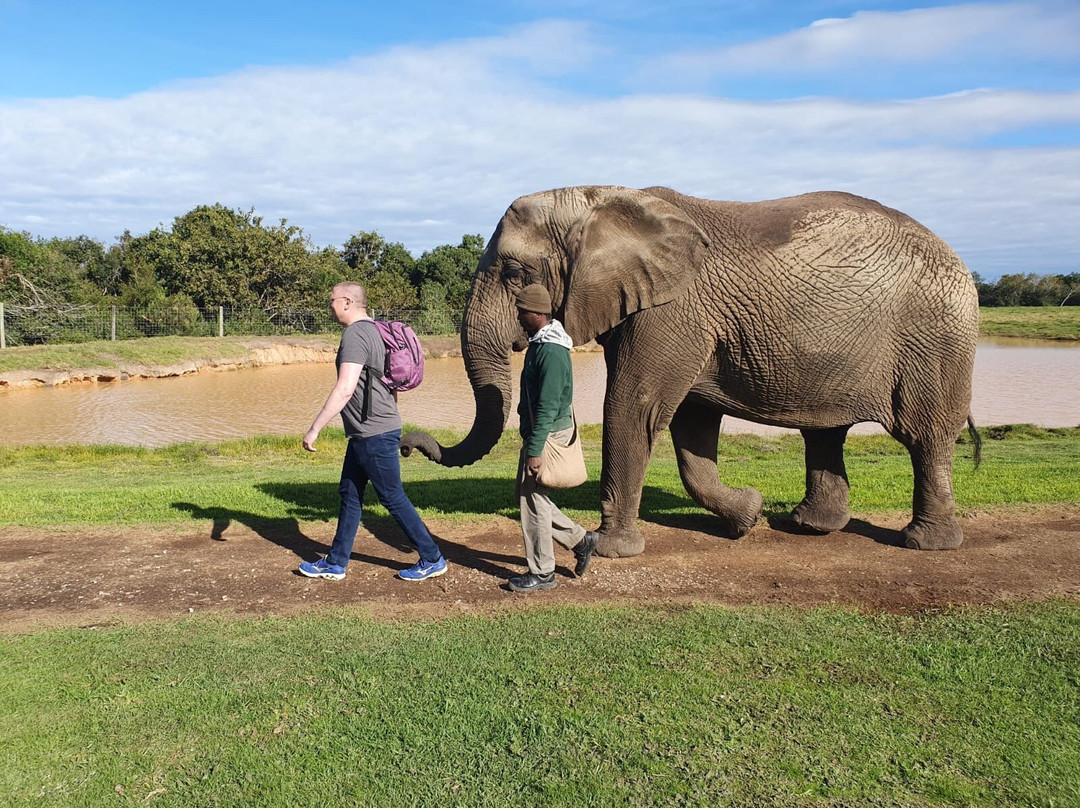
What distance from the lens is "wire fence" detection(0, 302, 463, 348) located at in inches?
1280

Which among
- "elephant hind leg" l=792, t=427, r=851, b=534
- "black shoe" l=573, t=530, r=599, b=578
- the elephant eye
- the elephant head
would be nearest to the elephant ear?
the elephant head

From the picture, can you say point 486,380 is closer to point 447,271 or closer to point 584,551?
point 584,551

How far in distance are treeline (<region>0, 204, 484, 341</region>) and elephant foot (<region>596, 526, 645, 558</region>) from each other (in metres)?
32.2

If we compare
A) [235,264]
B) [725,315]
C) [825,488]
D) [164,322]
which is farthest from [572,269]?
[235,264]

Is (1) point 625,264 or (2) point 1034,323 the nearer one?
(1) point 625,264

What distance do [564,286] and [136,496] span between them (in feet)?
18.9

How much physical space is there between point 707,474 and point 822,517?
4.10 feet

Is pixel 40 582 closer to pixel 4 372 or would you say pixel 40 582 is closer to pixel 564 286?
pixel 564 286

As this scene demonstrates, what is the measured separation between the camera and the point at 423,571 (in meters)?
6.52

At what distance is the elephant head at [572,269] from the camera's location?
709 centimetres

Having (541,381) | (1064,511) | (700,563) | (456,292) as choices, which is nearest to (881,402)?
(700,563)

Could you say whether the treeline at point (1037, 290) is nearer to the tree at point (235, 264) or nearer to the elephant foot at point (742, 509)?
the tree at point (235, 264)

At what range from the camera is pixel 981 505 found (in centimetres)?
894

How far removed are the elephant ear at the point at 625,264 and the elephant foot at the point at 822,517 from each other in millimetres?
2681
